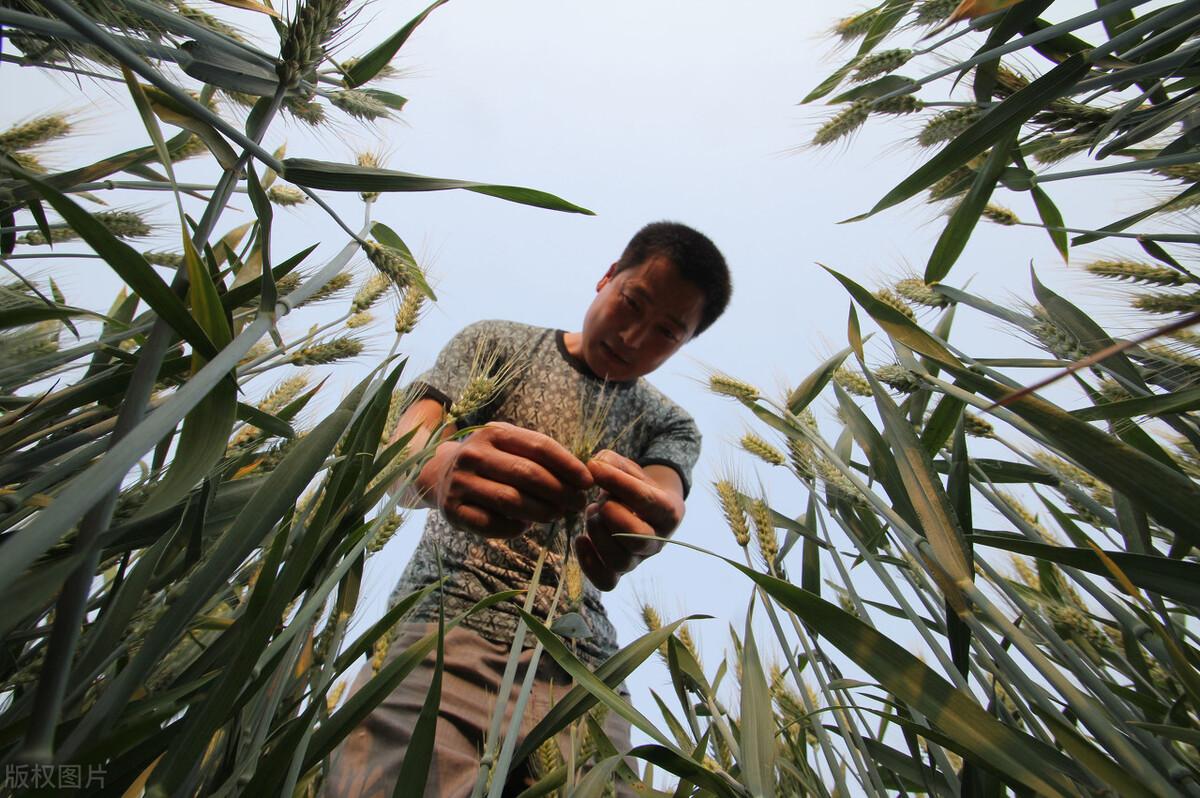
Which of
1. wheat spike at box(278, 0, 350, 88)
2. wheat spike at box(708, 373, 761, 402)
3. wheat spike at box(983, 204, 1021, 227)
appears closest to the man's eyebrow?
wheat spike at box(708, 373, 761, 402)

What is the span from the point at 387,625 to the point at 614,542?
1.71 feet

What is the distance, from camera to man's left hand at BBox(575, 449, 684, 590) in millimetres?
1027

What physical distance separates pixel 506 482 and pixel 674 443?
0.96m

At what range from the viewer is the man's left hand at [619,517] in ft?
3.37

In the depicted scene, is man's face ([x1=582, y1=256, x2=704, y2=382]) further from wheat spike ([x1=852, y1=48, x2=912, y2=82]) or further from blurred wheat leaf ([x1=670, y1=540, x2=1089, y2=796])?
blurred wheat leaf ([x1=670, y1=540, x2=1089, y2=796])

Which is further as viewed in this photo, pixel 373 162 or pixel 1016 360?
pixel 373 162

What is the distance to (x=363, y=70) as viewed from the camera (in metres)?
0.67

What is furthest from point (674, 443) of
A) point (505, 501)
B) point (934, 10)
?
point (934, 10)

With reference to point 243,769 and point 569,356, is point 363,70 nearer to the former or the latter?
point 243,769

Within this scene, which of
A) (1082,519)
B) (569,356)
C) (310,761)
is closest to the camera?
(310,761)

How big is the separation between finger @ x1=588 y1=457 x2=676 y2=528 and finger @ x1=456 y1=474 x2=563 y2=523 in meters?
0.09

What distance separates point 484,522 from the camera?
1.03 metres

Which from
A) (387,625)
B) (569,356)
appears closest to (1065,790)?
(387,625)

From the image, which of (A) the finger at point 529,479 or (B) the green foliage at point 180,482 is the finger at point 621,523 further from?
(B) the green foliage at point 180,482
